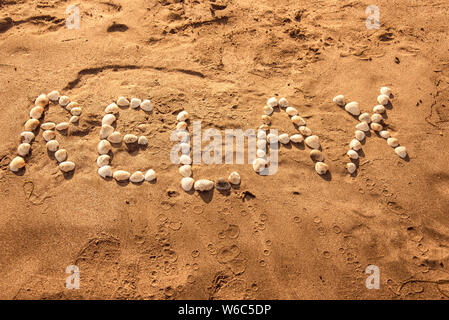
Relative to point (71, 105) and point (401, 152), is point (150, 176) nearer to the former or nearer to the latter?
point (71, 105)

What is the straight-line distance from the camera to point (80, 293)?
2449 mm

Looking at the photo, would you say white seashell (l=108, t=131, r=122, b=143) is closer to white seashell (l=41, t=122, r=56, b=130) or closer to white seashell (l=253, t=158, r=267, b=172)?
white seashell (l=41, t=122, r=56, b=130)

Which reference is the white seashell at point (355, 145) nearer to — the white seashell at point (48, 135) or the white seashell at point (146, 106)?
the white seashell at point (146, 106)

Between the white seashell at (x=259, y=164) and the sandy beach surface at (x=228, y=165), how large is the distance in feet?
0.26

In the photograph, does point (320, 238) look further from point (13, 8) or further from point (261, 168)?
point (13, 8)

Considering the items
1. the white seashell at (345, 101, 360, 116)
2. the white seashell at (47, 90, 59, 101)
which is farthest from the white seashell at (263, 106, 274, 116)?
the white seashell at (47, 90, 59, 101)

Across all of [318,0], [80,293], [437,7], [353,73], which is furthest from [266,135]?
[437,7]

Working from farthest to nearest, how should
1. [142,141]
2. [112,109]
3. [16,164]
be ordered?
[112,109], [142,141], [16,164]

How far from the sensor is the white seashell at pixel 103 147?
3.13 metres

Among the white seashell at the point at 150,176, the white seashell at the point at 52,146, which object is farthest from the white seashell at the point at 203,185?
the white seashell at the point at 52,146

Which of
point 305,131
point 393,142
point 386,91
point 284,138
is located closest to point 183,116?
point 284,138

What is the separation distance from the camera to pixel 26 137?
10.5 ft

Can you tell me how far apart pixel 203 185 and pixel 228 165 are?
39 cm

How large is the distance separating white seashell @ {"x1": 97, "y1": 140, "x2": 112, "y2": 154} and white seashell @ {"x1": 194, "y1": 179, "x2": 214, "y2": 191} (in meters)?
1.11
